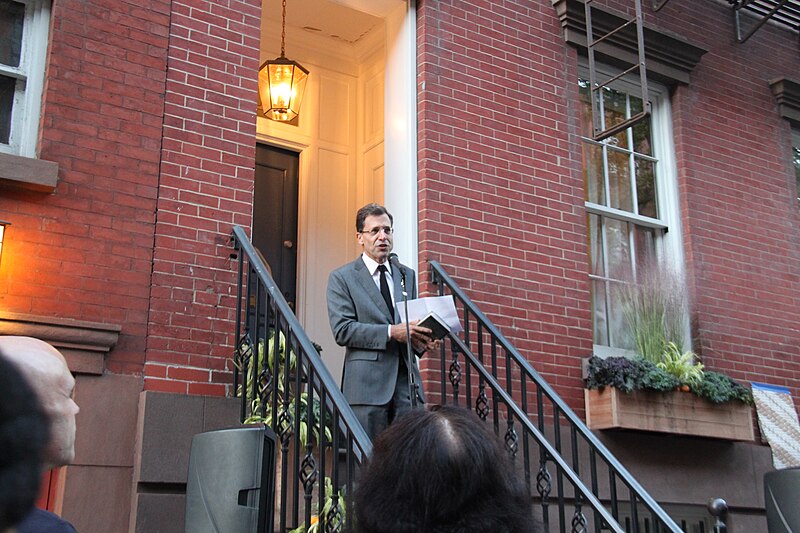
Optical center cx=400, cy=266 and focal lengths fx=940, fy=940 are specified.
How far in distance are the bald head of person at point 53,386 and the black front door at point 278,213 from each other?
204 inches

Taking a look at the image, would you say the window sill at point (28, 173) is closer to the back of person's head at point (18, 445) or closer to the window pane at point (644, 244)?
the back of person's head at point (18, 445)

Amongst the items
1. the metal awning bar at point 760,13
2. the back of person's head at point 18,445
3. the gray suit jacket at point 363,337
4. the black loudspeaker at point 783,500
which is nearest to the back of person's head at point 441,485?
the back of person's head at point 18,445

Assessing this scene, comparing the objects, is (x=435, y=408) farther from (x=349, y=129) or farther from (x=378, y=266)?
(x=349, y=129)

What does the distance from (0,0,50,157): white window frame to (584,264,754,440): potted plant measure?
393cm

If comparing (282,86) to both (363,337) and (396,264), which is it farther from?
(363,337)

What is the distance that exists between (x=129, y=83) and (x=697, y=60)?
16.1 ft

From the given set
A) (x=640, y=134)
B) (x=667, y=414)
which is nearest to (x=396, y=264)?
(x=667, y=414)

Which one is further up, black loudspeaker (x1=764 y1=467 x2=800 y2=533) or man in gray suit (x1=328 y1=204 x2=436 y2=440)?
man in gray suit (x1=328 y1=204 x2=436 y2=440)

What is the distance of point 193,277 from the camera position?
5273 mm

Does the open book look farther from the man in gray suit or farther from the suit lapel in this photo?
the suit lapel

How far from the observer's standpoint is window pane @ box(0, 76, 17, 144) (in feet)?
16.9

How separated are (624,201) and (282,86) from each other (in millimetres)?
2889

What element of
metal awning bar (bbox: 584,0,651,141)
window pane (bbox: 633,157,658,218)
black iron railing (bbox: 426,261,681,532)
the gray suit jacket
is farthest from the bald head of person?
window pane (bbox: 633,157,658,218)

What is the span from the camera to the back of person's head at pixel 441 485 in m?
1.49
